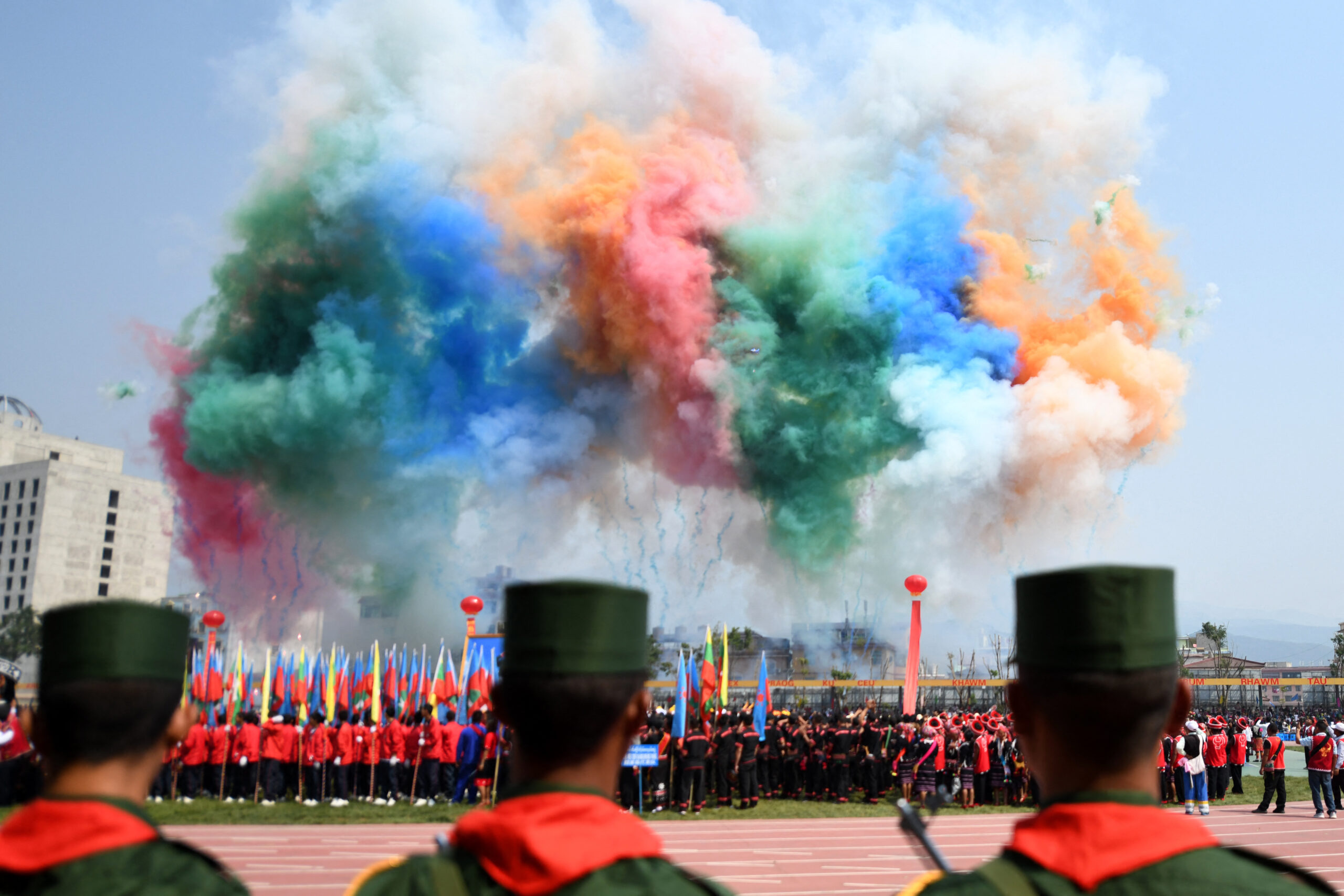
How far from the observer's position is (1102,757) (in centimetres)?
220

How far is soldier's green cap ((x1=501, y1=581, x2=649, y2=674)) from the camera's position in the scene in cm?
246

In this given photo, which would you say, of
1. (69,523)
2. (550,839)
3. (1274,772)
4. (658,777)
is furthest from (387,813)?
(69,523)

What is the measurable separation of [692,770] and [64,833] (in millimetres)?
16513

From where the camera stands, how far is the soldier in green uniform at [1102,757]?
2.01 m

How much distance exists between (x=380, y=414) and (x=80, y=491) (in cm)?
7727

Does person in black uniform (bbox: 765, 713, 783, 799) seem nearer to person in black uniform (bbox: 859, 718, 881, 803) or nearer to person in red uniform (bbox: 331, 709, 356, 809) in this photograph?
person in black uniform (bbox: 859, 718, 881, 803)

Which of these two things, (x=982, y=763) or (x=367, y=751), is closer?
(x=367, y=751)

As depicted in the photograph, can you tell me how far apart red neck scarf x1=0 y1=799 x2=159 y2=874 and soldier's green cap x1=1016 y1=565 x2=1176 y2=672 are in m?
1.84

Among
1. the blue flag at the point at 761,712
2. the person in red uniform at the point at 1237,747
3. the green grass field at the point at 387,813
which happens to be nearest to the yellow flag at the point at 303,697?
the green grass field at the point at 387,813

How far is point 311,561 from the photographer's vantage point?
40562mm

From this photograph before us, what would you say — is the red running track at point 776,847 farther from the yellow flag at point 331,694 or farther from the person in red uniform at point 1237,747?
the yellow flag at point 331,694

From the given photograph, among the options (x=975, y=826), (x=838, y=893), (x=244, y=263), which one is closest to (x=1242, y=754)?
(x=975, y=826)

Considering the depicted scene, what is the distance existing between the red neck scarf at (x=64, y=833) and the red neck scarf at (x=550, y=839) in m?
0.67

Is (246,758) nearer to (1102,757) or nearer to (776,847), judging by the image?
(776,847)
